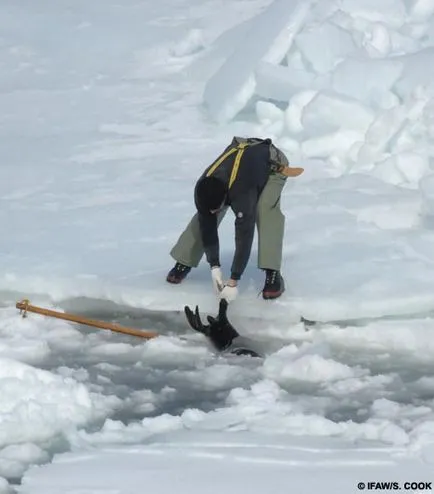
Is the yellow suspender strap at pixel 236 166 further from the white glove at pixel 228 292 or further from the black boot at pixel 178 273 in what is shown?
the black boot at pixel 178 273

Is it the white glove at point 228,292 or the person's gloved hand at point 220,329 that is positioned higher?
the white glove at point 228,292

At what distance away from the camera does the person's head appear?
6.26 m

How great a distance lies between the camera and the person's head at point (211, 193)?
6.26 meters

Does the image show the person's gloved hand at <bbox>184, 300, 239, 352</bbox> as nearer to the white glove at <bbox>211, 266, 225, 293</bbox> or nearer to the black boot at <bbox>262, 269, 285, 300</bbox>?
the white glove at <bbox>211, 266, 225, 293</bbox>

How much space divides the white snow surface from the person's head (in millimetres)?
672

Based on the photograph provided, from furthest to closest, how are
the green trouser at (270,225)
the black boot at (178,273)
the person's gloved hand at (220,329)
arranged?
the black boot at (178,273) < the green trouser at (270,225) < the person's gloved hand at (220,329)

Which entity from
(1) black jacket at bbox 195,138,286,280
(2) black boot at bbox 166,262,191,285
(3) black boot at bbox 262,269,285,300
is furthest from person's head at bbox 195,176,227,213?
(2) black boot at bbox 166,262,191,285

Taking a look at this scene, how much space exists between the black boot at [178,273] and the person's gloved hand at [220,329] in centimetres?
42

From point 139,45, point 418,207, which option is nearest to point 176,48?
point 139,45

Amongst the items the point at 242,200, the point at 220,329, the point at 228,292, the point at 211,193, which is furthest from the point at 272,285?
the point at 211,193

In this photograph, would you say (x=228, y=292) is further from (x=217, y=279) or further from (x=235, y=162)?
(x=235, y=162)

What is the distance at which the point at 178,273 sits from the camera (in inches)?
271

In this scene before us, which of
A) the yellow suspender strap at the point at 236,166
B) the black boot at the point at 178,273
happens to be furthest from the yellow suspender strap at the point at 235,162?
the black boot at the point at 178,273

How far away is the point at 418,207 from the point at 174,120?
315 cm
